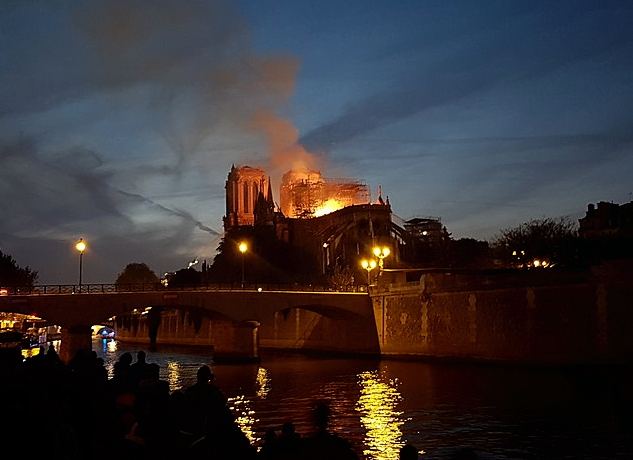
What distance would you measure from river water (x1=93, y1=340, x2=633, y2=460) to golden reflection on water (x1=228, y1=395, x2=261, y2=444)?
50mm

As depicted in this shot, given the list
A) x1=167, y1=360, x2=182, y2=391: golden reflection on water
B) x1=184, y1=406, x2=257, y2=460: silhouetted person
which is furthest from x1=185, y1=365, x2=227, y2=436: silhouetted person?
x1=167, y1=360, x2=182, y2=391: golden reflection on water

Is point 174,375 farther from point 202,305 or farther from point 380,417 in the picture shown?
point 380,417

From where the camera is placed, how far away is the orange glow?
163 meters

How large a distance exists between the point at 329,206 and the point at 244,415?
134 meters

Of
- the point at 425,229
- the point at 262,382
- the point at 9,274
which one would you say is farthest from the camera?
the point at 425,229

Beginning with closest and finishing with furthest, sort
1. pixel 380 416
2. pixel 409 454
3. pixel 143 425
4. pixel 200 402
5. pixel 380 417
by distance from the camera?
pixel 409 454, pixel 143 425, pixel 200 402, pixel 380 417, pixel 380 416

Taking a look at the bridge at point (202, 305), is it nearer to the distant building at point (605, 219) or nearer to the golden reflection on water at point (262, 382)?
the golden reflection on water at point (262, 382)

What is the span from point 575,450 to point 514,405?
910 centimetres

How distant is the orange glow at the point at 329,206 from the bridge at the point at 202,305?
88.4 meters

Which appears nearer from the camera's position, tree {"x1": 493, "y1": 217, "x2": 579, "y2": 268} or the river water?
the river water

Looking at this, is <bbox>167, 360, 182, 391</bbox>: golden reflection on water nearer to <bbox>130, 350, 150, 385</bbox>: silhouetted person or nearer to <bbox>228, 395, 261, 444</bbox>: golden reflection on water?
<bbox>228, 395, 261, 444</bbox>: golden reflection on water

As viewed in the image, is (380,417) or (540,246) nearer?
(380,417)

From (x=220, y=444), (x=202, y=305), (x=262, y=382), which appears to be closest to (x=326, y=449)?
(x=220, y=444)

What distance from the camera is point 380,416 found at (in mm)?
30344
